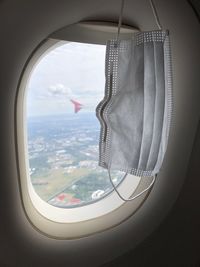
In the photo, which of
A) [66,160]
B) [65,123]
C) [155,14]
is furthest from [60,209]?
[155,14]

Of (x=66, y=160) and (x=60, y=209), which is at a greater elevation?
(x=66, y=160)

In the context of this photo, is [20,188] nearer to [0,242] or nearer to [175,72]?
[0,242]

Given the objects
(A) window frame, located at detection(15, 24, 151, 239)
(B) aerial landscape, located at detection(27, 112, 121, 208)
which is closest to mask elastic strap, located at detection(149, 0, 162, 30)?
(A) window frame, located at detection(15, 24, 151, 239)

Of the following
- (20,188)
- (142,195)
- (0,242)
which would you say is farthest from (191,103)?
(0,242)

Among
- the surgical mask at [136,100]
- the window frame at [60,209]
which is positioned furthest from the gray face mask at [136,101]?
the window frame at [60,209]

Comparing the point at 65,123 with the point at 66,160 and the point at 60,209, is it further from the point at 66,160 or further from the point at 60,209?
the point at 60,209

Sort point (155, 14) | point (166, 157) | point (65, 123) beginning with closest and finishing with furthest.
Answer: point (155, 14) < point (166, 157) < point (65, 123)

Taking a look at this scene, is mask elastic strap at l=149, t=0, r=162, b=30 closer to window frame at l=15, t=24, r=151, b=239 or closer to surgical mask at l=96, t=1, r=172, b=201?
surgical mask at l=96, t=1, r=172, b=201
